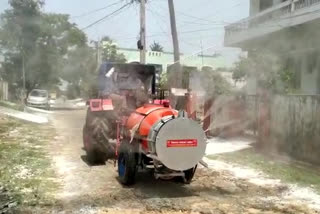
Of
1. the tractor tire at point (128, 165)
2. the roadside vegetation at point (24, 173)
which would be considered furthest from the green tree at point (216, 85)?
the tractor tire at point (128, 165)

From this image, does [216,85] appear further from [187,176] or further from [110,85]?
[187,176]

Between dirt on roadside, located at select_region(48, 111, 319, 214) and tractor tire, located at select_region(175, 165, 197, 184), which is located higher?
tractor tire, located at select_region(175, 165, 197, 184)

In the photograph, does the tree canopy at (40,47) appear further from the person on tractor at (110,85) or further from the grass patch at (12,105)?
the grass patch at (12,105)

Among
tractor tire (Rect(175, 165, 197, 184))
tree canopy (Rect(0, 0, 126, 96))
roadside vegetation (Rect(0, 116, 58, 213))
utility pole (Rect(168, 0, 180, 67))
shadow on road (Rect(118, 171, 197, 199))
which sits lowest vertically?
shadow on road (Rect(118, 171, 197, 199))

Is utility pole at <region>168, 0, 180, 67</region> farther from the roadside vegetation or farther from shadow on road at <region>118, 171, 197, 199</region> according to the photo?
shadow on road at <region>118, 171, 197, 199</region>

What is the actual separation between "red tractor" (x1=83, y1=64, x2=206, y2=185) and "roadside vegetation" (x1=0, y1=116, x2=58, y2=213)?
1149 millimetres

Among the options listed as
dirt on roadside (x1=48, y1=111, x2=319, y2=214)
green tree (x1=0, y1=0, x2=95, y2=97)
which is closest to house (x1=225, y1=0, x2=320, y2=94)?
dirt on roadside (x1=48, y1=111, x2=319, y2=214)

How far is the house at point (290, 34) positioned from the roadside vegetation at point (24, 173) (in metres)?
5.33

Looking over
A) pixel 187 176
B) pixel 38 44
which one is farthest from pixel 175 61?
pixel 187 176

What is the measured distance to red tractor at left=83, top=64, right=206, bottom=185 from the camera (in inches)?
261

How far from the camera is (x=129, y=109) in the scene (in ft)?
27.8

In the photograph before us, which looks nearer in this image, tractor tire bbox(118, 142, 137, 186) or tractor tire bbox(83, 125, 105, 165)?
tractor tire bbox(118, 142, 137, 186)

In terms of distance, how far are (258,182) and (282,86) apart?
5.60 meters

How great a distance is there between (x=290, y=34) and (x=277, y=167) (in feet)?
10.2
